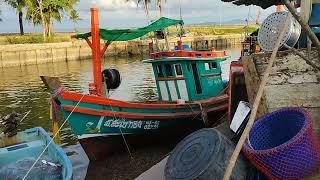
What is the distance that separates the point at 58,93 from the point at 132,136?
2.68 m

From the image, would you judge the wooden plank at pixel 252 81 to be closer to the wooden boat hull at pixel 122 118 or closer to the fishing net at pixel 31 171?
the fishing net at pixel 31 171

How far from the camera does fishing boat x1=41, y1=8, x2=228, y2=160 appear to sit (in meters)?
9.50

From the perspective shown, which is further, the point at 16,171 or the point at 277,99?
the point at 16,171

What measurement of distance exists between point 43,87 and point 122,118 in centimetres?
1719

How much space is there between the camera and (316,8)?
230 inches

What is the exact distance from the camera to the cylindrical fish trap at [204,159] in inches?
181

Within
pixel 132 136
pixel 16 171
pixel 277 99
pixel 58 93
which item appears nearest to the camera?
pixel 277 99

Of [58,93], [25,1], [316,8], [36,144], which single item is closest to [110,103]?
[58,93]

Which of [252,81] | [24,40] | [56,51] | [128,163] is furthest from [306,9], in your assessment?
[24,40]

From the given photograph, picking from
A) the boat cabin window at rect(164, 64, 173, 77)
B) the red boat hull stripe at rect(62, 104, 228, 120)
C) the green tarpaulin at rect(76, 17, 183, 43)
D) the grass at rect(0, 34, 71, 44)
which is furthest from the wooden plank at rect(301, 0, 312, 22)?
the grass at rect(0, 34, 71, 44)

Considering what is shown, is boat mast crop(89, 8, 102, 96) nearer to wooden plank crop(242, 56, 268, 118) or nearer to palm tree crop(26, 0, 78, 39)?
wooden plank crop(242, 56, 268, 118)

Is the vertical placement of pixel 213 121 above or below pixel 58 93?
below

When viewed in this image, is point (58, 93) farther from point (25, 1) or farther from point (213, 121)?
point (25, 1)

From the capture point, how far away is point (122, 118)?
1005cm
